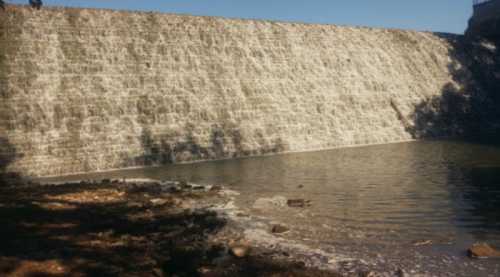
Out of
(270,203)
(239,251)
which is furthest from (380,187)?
(239,251)

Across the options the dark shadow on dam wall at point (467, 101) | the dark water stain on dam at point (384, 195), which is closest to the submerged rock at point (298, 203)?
the dark water stain on dam at point (384, 195)

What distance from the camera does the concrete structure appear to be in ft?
153

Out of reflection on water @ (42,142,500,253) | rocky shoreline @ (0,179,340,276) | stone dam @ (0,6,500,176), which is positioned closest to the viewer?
rocky shoreline @ (0,179,340,276)

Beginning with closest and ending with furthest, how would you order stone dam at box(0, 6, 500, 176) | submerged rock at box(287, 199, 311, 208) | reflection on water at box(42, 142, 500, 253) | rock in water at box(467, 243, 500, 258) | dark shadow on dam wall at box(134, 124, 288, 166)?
rock in water at box(467, 243, 500, 258)
reflection on water at box(42, 142, 500, 253)
submerged rock at box(287, 199, 311, 208)
stone dam at box(0, 6, 500, 176)
dark shadow on dam wall at box(134, 124, 288, 166)

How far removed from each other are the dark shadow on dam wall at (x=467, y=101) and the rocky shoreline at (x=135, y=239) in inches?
923

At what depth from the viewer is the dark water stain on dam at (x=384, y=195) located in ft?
28.5

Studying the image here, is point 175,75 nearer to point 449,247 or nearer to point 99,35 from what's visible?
point 99,35

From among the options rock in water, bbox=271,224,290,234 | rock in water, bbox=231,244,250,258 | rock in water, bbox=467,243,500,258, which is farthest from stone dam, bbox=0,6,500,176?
rock in water, bbox=467,243,500,258

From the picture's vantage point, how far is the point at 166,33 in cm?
2894

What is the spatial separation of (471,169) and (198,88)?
15.8 m

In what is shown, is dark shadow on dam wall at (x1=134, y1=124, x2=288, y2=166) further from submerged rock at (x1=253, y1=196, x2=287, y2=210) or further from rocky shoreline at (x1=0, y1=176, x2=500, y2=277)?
submerged rock at (x1=253, y1=196, x2=287, y2=210)

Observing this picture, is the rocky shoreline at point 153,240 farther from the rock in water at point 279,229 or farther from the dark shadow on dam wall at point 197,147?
the dark shadow on dam wall at point 197,147

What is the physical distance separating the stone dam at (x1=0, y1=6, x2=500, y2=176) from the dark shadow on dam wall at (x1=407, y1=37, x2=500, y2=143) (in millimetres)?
204

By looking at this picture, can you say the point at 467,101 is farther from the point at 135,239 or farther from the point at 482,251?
the point at 135,239
